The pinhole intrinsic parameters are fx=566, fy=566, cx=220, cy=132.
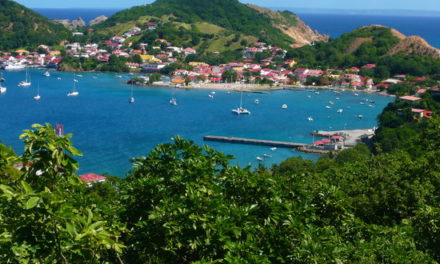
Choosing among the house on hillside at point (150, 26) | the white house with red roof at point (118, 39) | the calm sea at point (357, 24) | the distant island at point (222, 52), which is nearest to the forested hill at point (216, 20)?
the distant island at point (222, 52)

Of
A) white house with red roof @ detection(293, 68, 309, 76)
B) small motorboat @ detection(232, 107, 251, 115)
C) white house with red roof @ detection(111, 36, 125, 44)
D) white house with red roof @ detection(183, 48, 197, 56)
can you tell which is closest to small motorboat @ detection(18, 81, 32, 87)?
small motorboat @ detection(232, 107, 251, 115)

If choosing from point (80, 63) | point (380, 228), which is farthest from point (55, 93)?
point (380, 228)

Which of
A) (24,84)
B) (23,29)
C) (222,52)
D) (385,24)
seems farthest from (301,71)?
(385,24)

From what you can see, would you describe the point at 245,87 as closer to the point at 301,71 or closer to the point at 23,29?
the point at 301,71

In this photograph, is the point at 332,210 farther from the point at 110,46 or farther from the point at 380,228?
the point at 110,46

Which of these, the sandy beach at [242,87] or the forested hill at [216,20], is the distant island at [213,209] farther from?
the forested hill at [216,20]

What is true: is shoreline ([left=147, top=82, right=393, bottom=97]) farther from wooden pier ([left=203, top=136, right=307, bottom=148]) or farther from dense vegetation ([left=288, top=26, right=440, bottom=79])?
wooden pier ([left=203, top=136, right=307, bottom=148])
